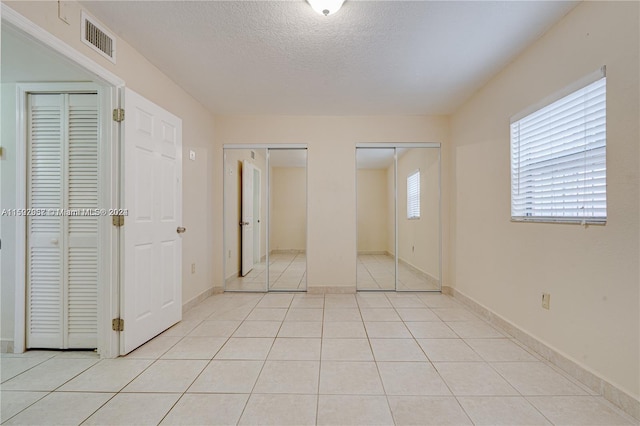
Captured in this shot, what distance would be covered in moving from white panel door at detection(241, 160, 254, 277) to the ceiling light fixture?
290cm

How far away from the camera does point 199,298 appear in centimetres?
355

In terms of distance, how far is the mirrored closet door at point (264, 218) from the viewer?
4.15 metres

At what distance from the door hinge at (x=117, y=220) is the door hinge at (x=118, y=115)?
0.75 metres

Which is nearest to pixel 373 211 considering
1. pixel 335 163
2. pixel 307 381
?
pixel 335 163

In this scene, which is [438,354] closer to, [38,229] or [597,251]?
[597,251]

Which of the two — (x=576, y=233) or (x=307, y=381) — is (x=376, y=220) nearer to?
(x=576, y=233)

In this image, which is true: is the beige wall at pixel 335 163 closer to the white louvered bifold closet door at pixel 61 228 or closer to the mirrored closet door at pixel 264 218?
the mirrored closet door at pixel 264 218

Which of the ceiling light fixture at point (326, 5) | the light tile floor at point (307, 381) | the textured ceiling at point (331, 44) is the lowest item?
the light tile floor at point (307, 381)

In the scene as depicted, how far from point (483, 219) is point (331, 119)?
236cm

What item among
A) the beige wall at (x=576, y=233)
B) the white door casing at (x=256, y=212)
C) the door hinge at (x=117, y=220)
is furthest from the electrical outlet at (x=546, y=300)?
the white door casing at (x=256, y=212)

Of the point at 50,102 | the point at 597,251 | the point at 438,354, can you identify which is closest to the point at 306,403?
the point at 438,354

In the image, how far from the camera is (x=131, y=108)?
2.26 metres

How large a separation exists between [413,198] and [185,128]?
3.26 meters

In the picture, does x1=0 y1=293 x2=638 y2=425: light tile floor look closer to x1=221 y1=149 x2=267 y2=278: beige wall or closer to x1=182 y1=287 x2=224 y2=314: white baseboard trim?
x1=182 y1=287 x2=224 y2=314: white baseboard trim
